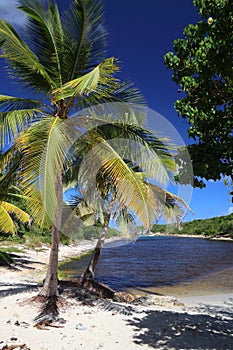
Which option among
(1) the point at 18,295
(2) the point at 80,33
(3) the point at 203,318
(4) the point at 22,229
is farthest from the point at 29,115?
(4) the point at 22,229

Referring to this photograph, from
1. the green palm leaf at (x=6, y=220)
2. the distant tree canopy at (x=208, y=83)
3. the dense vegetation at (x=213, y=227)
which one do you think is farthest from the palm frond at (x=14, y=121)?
the dense vegetation at (x=213, y=227)

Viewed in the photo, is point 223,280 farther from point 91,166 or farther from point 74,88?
point 74,88

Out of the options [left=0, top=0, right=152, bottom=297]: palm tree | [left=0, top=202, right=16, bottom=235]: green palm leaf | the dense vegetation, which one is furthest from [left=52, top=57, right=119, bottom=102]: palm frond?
the dense vegetation

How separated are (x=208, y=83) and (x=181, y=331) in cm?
563

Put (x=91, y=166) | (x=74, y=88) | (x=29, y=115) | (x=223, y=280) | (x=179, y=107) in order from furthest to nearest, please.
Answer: (x=223, y=280), (x=91, y=166), (x=29, y=115), (x=74, y=88), (x=179, y=107)

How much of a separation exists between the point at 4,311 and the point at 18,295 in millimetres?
1357

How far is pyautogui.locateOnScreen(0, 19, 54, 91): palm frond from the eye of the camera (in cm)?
776

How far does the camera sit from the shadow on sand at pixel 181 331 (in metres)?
6.68

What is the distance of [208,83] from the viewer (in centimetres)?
545

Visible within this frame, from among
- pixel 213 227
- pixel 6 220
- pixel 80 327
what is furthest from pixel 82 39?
pixel 213 227

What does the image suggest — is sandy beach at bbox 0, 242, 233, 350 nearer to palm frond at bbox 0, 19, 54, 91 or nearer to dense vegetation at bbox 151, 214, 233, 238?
palm frond at bbox 0, 19, 54, 91

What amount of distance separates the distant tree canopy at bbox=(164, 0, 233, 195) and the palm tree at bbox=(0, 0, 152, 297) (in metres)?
2.00

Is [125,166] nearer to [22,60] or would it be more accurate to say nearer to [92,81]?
[92,81]

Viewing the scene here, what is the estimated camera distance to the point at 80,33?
8461mm
